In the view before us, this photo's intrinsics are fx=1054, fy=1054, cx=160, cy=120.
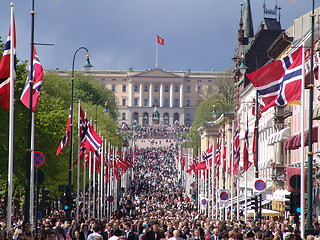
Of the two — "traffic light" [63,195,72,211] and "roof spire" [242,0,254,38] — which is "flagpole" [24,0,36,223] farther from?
"roof spire" [242,0,254,38]

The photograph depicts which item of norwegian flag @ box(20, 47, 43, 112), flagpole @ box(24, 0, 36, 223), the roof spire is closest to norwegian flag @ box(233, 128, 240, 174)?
flagpole @ box(24, 0, 36, 223)

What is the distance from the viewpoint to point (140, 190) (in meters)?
103

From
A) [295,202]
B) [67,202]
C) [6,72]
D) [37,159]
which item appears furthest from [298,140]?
[6,72]

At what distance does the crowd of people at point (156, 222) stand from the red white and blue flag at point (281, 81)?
339 cm

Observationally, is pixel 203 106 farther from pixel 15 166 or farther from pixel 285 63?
pixel 285 63

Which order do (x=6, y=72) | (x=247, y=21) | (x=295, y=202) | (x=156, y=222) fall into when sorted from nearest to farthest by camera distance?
(x=6, y=72) → (x=295, y=202) → (x=156, y=222) → (x=247, y=21)

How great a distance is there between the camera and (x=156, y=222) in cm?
2786

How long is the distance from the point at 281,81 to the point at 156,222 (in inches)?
195

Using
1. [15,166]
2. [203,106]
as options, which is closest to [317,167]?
[15,166]

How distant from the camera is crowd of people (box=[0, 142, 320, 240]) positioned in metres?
25.6

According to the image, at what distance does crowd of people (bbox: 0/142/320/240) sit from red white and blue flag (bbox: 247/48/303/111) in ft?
11.1

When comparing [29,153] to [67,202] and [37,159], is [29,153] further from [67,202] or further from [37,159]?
[67,202]

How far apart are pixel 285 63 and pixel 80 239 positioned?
7126mm

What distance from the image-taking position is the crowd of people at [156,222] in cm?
2558
